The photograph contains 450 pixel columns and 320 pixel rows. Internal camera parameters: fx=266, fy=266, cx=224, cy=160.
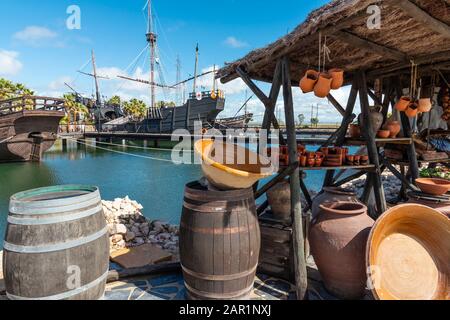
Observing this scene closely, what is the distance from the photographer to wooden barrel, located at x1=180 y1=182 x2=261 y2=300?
2.28 meters

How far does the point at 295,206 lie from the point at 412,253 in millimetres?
1136

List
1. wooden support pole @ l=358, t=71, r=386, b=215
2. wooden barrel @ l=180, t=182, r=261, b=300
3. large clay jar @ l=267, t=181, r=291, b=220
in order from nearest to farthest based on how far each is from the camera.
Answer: wooden barrel @ l=180, t=182, r=261, b=300
large clay jar @ l=267, t=181, r=291, b=220
wooden support pole @ l=358, t=71, r=386, b=215

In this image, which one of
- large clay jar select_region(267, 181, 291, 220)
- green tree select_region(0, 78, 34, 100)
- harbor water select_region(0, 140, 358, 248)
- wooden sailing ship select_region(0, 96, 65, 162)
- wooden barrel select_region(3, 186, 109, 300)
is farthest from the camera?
green tree select_region(0, 78, 34, 100)

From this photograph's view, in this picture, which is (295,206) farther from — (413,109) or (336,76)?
(413,109)

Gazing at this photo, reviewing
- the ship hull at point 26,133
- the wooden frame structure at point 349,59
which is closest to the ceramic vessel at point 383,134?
the wooden frame structure at point 349,59

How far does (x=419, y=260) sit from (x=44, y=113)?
64.8ft

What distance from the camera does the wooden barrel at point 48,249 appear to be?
1.78 m

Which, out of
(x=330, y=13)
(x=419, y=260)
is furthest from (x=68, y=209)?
(x=419, y=260)

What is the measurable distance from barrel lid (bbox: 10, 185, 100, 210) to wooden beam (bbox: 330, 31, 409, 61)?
2.72 m

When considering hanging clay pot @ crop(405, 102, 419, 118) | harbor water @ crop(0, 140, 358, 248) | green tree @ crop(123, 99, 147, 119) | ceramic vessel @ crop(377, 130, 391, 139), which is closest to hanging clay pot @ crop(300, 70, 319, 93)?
ceramic vessel @ crop(377, 130, 391, 139)

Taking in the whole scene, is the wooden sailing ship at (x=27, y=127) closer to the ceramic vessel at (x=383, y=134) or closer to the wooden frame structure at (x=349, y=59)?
the wooden frame structure at (x=349, y=59)

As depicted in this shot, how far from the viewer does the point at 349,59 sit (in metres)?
3.60

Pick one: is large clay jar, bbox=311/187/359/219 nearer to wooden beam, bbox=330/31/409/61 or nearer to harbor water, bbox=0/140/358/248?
wooden beam, bbox=330/31/409/61
